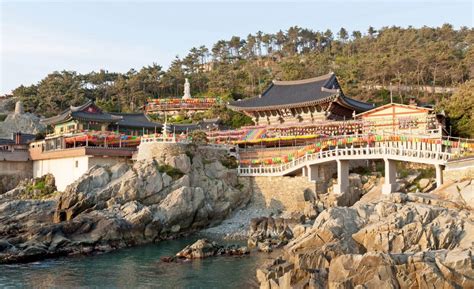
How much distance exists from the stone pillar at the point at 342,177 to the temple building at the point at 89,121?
83.1ft

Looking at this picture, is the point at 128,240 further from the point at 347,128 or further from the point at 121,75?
the point at 121,75

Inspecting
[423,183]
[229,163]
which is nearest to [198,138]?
[229,163]

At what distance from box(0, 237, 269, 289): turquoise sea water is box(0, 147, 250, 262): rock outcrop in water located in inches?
98.9

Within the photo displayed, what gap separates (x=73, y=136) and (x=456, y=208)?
33.8m

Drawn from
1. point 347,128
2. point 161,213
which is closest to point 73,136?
point 161,213

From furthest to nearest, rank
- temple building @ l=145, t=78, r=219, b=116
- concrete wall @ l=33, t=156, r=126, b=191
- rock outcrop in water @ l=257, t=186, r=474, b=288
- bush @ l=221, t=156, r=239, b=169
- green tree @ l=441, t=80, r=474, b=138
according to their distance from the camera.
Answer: temple building @ l=145, t=78, r=219, b=116, concrete wall @ l=33, t=156, r=126, b=191, bush @ l=221, t=156, r=239, b=169, green tree @ l=441, t=80, r=474, b=138, rock outcrop in water @ l=257, t=186, r=474, b=288

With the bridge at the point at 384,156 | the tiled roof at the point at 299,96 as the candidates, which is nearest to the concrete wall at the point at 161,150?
the bridge at the point at 384,156

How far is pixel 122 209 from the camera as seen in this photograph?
36.8 meters

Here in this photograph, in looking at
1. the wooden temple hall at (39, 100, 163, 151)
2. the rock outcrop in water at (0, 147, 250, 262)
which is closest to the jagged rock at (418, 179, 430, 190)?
the rock outcrop in water at (0, 147, 250, 262)

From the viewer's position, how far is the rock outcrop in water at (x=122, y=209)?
33031 millimetres

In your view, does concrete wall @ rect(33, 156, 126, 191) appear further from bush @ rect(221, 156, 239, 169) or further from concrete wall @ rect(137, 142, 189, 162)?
bush @ rect(221, 156, 239, 169)

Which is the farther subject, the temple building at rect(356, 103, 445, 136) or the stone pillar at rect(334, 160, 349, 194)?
the temple building at rect(356, 103, 445, 136)

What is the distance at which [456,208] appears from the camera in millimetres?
30188

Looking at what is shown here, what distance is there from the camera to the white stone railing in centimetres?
3688
